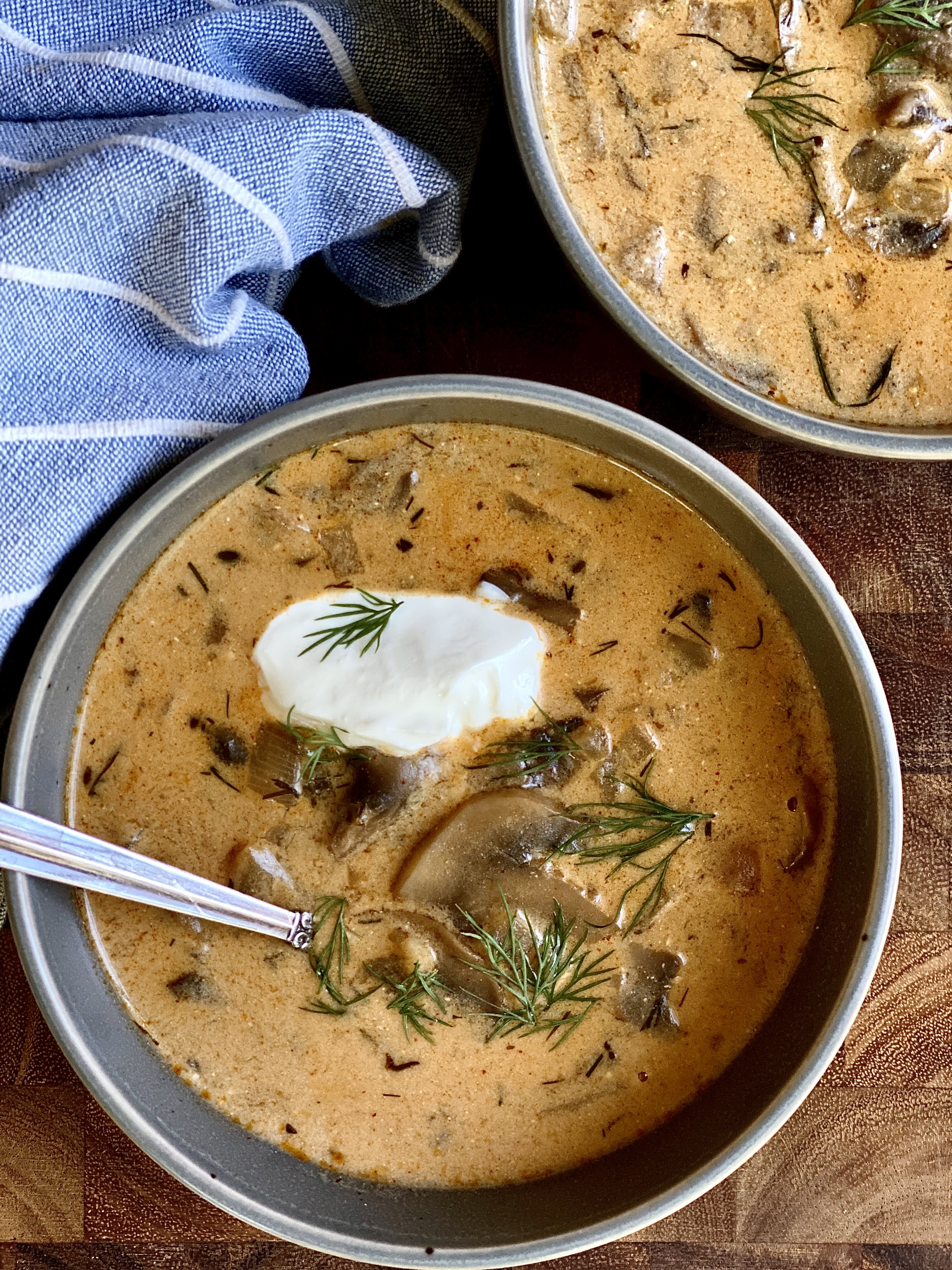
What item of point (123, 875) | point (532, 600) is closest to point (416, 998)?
point (123, 875)

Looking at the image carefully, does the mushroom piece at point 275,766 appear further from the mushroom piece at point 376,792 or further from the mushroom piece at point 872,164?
the mushroom piece at point 872,164

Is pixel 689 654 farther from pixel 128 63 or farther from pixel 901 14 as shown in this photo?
pixel 128 63

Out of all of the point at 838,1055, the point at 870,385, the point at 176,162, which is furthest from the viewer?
the point at 838,1055

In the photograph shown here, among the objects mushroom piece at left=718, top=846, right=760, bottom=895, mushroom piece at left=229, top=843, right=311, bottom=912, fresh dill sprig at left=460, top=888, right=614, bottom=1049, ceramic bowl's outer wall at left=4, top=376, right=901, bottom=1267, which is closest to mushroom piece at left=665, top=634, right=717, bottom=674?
ceramic bowl's outer wall at left=4, top=376, right=901, bottom=1267

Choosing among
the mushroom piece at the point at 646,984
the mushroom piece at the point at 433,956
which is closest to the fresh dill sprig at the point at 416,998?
the mushroom piece at the point at 433,956

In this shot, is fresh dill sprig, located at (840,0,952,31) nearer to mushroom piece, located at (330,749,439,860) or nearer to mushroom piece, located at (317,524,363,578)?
mushroom piece, located at (317,524,363,578)

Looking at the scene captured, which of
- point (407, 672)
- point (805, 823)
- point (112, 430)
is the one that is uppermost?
point (112, 430)
